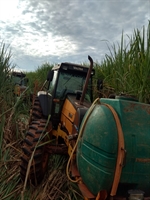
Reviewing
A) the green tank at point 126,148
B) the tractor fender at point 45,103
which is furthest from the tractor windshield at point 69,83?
the green tank at point 126,148

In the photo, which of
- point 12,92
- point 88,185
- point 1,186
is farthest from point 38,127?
point 88,185

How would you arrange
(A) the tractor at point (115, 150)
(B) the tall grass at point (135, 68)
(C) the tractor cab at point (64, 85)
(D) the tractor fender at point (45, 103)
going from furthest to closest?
(D) the tractor fender at point (45, 103), (C) the tractor cab at point (64, 85), (B) the tall grass at point (135, 68), (A) the tractor at point (115, 150)

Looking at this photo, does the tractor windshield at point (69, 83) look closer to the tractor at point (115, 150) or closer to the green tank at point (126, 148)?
the tractor at point (115, 150)

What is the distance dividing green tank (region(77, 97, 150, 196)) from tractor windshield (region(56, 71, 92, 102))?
1.86m

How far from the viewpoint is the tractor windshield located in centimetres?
345

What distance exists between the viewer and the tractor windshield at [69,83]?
345 cm

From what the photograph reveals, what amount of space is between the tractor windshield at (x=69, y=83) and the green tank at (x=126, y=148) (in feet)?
6.09

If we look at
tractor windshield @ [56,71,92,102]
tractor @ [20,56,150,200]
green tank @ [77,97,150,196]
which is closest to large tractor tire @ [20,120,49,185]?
tractor windshield @ [56,71,92,102]

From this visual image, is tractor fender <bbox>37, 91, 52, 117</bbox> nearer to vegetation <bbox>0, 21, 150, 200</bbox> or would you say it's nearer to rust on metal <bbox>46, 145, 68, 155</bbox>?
vegetation <bbox>0, 21, 150, 200</bbox>

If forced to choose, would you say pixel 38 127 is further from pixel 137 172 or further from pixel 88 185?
pixel 137 172

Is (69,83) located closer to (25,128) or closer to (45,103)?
(45,103)

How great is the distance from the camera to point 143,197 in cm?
144

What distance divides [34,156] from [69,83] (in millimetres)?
1344

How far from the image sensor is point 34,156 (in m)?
2.68
